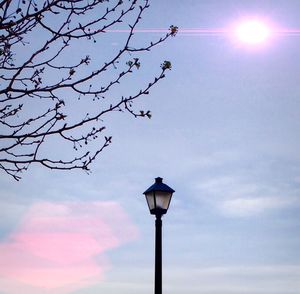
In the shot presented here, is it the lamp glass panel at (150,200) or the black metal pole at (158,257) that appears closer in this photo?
the black metal pole at (158,257)

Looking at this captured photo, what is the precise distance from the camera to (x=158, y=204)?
10.5 m

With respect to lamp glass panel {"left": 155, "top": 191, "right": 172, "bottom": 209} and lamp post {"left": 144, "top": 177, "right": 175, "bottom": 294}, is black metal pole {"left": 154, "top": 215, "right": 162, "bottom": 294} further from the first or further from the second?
lamp glass panel {"left": 155, "top": 191, "right": 172, "bottom": 209}

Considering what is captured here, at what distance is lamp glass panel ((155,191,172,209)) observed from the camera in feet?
34.4

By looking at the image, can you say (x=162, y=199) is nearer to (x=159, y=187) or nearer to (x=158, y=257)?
(x=159, y=187)

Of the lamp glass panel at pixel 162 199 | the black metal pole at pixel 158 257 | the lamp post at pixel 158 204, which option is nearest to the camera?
the black metal pole at pixel 158 257

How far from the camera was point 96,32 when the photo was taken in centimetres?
773

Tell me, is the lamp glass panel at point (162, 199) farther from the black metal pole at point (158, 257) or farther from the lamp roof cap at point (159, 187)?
the black metal pole at point (158, 257)

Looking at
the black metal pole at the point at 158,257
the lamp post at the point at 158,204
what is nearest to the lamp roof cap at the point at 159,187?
the lamp post at the point at 158,204

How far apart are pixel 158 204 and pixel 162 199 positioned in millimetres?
135

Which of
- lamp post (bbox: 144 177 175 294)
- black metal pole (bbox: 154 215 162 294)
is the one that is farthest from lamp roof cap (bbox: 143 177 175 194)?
black metal pole (bbox: 154 215 162 294)

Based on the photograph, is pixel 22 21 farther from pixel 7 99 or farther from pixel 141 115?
pixel 141 115

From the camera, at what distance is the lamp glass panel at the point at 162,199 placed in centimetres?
1050

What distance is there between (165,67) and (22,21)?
7.01 ft

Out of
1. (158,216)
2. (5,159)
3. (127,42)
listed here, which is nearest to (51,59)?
(127,42)
